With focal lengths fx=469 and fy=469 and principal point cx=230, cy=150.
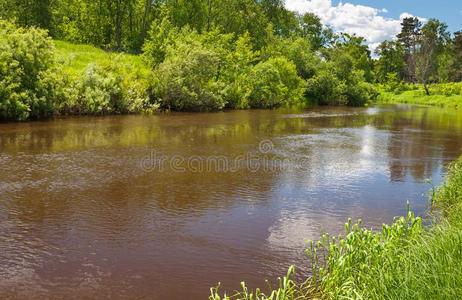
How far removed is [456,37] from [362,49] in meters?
20.6

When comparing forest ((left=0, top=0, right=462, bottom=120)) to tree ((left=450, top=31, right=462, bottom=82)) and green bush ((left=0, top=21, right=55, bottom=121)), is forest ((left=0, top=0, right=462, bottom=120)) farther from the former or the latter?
tree ((left=450, top=31, right=462, bottom=82))

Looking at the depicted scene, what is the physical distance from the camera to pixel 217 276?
9.43 meters

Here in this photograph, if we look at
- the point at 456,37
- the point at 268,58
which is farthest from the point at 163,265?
the point at 456,37

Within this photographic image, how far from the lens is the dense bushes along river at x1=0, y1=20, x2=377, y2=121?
31.2 meters

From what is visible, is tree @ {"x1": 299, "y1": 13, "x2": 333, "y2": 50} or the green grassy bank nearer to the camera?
the green grassy bank

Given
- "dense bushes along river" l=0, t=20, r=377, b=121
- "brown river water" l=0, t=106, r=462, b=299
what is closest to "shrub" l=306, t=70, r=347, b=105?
"dense bushes along river" l=0, t=20, r=377, b=121

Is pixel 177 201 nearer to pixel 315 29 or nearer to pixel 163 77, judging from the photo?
pixel 163 77

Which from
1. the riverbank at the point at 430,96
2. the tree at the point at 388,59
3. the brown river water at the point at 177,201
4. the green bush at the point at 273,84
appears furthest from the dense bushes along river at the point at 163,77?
the tree at the point at 388,59

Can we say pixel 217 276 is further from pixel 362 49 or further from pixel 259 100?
pixel 362 49

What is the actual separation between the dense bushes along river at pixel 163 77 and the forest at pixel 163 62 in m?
0.09

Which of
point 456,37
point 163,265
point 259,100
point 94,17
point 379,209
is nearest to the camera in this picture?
point 163,265

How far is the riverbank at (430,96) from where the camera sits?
240ft

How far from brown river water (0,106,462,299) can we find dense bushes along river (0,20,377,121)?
13.2ft

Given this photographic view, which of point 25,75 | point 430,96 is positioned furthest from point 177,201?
point 430,96
